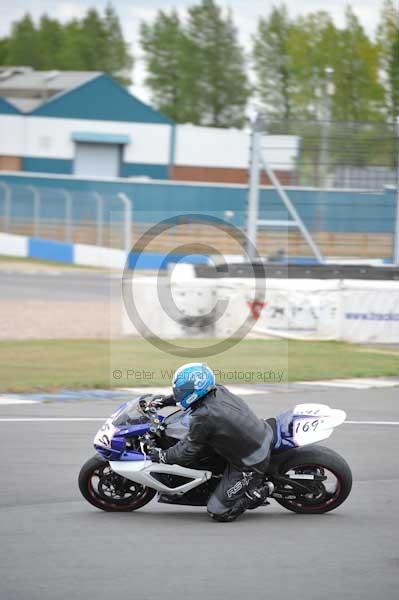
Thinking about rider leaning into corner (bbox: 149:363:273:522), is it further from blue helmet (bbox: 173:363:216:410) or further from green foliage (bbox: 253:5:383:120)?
green foliage (bbox: 253:5:383:120)

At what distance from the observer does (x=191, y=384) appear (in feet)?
24.4

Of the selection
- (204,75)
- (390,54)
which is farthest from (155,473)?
(204,75)

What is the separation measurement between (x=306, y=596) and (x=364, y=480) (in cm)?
307

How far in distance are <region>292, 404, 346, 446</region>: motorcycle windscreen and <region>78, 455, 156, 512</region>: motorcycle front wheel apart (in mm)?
1206

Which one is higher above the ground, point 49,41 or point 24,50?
point 49,41

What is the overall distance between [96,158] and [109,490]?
177 ft

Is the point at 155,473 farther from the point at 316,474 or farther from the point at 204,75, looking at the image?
the point at 204,75

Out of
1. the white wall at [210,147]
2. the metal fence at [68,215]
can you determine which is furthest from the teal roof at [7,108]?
the metal fence at [68,215]

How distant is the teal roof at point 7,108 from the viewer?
5822 centimetres

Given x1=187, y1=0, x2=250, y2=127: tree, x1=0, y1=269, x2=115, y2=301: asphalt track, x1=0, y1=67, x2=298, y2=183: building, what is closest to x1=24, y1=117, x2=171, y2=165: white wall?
x1=0, y1=67, x2=298, y2=183: building

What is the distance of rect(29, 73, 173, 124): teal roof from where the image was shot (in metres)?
60.3

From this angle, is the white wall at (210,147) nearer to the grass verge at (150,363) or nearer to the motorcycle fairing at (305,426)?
the grass verge at (150,363)

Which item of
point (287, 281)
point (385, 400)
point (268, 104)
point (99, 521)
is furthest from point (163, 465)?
point (268, 104)

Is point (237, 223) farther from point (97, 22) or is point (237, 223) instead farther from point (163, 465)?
point (97, 22)
